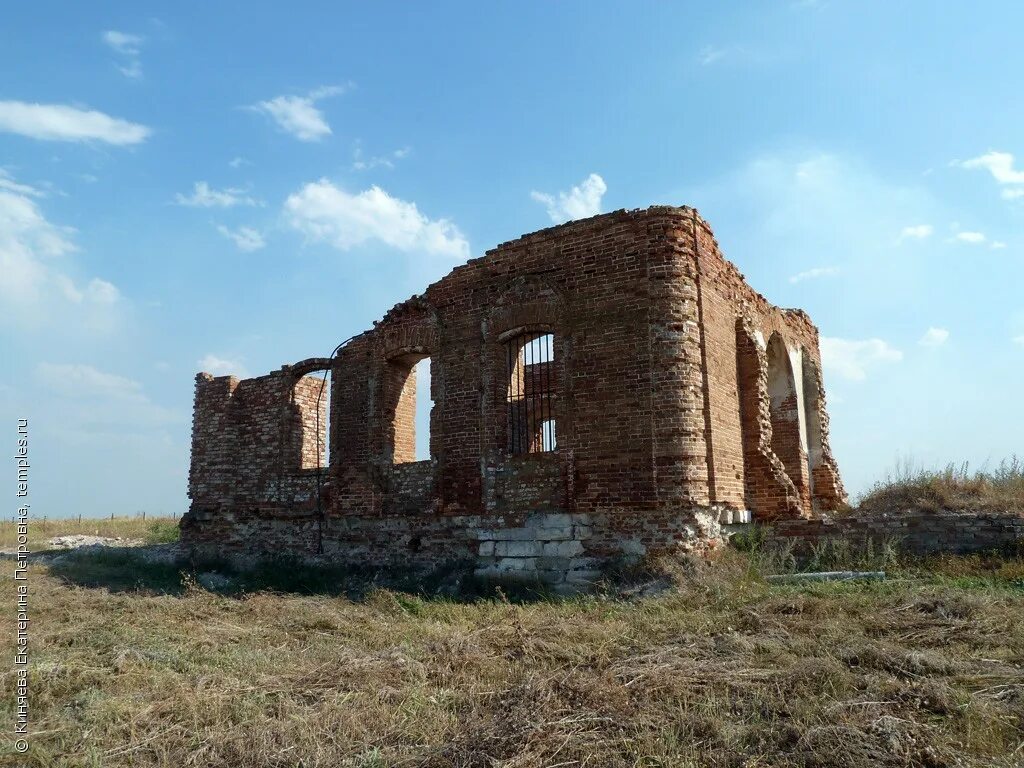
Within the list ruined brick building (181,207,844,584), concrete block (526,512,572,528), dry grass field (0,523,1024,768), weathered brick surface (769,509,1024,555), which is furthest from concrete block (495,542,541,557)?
weathered brick surface (769,509,1024,555)

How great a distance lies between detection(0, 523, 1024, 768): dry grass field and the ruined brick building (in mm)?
1669

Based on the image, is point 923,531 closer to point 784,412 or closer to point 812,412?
point 784,412

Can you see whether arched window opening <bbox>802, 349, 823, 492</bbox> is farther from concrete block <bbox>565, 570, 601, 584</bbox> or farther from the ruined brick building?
concrete block <bbox>565, 570, 601, 584</bbox>

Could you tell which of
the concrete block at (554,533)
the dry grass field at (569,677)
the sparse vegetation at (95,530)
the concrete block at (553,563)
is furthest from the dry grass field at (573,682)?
the sparse vegetation at (95,530)

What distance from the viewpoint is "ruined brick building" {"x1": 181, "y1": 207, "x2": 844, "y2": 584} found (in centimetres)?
964

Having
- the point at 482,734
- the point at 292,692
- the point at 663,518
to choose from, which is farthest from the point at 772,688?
the point at 663,518

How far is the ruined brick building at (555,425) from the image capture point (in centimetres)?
964

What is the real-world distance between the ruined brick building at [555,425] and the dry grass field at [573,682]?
1669 millimetres

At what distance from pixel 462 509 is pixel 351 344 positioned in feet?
13.1

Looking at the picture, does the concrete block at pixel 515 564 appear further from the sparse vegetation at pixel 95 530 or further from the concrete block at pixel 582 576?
the sparse vegetation at pixel 95 530

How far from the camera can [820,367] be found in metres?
15.7

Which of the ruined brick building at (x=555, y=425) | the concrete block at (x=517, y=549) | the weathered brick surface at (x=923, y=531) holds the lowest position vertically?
the concrete block at (x=517, y=549)

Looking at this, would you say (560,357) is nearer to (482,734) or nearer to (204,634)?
(204,634)

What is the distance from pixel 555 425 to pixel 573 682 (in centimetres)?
584
